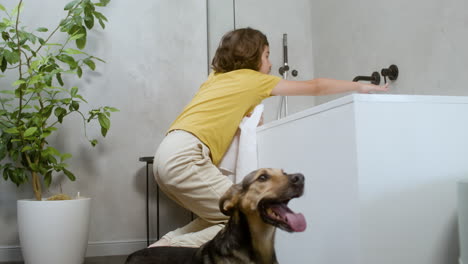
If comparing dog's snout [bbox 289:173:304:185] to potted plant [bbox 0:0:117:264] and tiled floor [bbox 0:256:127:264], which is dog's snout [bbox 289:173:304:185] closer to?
potted plant [bbox 0:0:117:264]

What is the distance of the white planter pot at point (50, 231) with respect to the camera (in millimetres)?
1584

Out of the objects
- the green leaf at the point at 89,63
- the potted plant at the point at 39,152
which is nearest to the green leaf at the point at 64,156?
the potted plant at the point at 39,152

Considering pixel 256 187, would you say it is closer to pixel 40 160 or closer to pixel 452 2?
pixel 452 2

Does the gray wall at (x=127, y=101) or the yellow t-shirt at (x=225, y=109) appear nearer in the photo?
the yellow t-shirt at (x=225, y=109)

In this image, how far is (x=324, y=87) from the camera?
985 millimetres

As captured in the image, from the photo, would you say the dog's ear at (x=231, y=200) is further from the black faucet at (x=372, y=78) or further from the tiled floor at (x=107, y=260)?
the tiled floor at (x=107, y=260)

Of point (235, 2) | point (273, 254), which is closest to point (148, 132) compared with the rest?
point (235, 2)

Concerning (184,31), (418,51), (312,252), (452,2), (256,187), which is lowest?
(312,252)

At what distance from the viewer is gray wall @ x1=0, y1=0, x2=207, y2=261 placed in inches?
76.2

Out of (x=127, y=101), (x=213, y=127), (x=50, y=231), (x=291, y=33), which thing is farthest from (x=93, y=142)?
(x=291, y=33)

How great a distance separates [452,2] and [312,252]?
0.74 meters

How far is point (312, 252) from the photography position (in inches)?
30.7

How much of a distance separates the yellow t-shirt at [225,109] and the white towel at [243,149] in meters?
0.02

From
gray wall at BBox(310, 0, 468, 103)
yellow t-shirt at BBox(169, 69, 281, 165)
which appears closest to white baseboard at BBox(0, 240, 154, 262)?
yellow t-shirt at BBox(169, 69, 281, 165)
